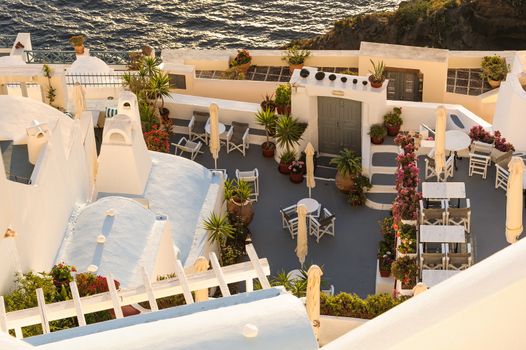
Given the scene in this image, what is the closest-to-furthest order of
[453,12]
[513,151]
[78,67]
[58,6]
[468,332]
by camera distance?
1. [468,332]
2. [513,151]
3. [78,67]
4. [453,12]
5. [58,6]

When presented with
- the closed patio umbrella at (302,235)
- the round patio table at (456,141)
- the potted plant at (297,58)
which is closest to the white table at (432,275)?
the closed patio umbrella at (302,235)

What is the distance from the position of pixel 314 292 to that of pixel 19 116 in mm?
8286

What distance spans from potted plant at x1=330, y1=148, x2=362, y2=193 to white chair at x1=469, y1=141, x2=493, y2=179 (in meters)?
3.13

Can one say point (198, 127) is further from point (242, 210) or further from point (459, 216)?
point (459, 216)

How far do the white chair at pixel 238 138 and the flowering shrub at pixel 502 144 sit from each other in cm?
762

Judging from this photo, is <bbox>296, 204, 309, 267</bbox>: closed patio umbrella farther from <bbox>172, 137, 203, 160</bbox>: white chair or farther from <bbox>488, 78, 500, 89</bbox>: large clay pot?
<bbox>488, 78, 500, 89</bbox>: large clay pot

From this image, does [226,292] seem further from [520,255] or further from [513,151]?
[513,151]

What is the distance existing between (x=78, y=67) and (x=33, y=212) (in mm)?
13116

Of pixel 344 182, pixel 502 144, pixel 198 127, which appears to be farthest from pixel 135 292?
pixel 198 127

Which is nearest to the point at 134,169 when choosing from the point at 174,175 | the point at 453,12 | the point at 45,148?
the point at 174,175

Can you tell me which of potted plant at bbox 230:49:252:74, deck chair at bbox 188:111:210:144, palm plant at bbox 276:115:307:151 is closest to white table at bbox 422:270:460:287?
palm plant at bbox 276:115:307:151

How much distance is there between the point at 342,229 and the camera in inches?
1019

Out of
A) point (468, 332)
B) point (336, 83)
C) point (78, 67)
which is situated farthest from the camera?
point (78, 67)

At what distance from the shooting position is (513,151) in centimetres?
2500
